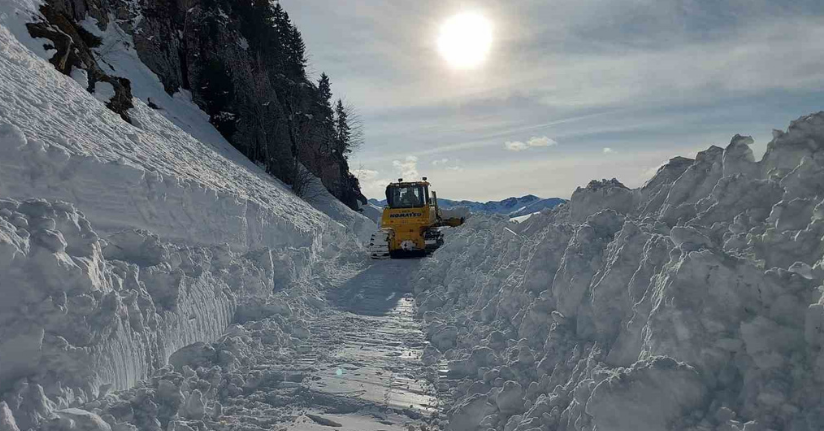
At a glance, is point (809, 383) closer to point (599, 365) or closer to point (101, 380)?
point (599, 365)

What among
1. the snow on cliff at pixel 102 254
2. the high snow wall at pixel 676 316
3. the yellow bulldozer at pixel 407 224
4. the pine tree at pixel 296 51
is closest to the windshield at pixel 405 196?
the yellow bulldozer at pixel 407 224

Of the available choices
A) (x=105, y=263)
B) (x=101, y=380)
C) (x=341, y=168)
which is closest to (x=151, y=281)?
(x=105, y=263)

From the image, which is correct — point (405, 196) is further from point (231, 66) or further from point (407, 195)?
point (231, 66)

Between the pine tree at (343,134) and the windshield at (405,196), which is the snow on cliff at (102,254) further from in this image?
the pine tree at (343,134)

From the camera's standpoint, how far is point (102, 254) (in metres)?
5.78

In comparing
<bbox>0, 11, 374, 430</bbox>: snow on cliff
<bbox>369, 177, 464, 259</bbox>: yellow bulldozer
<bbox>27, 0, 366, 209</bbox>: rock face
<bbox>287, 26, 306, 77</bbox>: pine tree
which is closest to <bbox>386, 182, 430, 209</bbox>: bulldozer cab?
<bbox>369, 177, 464, 259</bbox>: yellow bulldozer

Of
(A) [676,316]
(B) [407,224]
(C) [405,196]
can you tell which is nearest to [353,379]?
(A) [676,316]

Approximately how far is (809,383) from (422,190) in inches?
731

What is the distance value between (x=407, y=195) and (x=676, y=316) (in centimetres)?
1784

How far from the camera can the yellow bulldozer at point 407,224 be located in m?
19.7

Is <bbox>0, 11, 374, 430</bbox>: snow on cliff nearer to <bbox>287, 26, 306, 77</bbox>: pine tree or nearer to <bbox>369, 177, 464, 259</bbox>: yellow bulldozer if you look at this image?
<bbox>369, 177, 464, 259</bbox>: yellow bulldozer

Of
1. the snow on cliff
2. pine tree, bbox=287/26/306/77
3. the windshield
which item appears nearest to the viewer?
the snow on cliff

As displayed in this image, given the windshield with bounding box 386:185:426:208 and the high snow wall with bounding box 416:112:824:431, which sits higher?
the windshield with bounding box 386:185:426:208

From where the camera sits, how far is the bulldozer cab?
21.1 m
